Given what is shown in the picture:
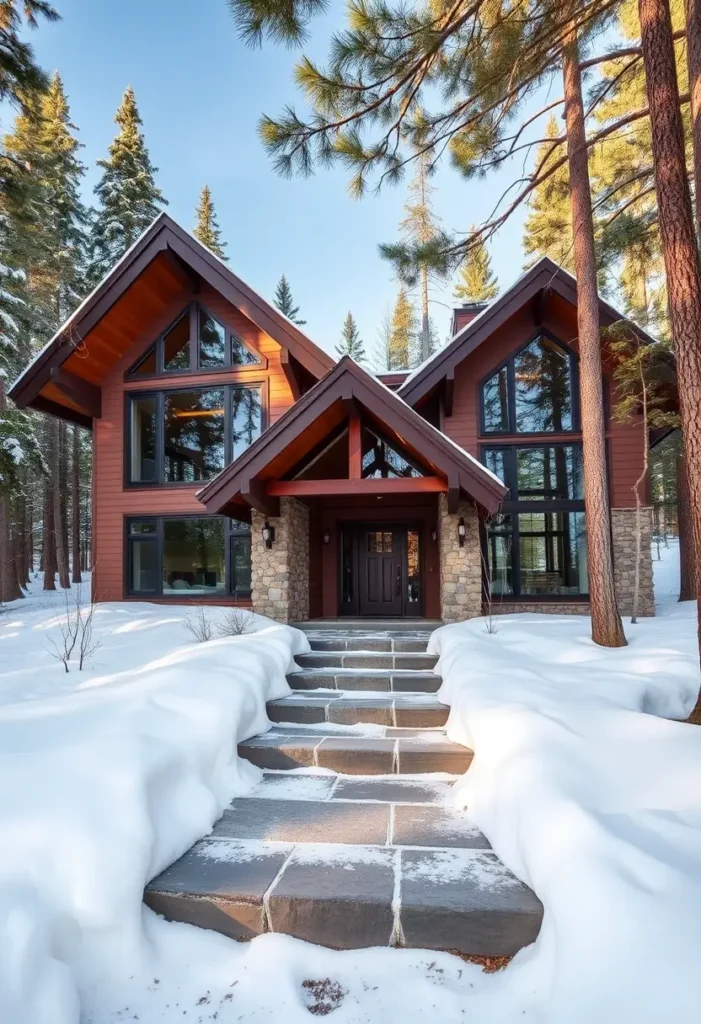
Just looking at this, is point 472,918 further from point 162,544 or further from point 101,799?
point 162,544

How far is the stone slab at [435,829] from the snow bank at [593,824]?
0.31ft

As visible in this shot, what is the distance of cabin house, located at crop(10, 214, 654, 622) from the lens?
959cm

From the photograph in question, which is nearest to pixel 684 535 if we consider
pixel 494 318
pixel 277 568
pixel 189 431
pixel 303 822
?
pixel 494 318

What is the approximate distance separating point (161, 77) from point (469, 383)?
7.04 m

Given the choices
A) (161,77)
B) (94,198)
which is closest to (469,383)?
(161,77)

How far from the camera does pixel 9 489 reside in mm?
10758

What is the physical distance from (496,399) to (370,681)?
667 centimetres

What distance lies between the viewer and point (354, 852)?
9.23ft

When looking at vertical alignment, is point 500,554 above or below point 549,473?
below

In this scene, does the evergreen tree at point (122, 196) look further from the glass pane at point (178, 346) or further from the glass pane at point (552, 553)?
the glass pane at point (552, 553)

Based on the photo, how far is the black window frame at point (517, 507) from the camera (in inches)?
383

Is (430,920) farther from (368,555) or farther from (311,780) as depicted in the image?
(368,555)

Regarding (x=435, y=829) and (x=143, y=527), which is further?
(x=143, y=527)

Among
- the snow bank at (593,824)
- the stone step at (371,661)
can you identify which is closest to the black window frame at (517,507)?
the stone step at (371,661)
